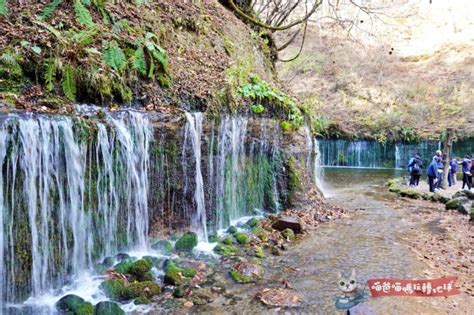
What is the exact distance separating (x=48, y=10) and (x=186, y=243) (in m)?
5.07

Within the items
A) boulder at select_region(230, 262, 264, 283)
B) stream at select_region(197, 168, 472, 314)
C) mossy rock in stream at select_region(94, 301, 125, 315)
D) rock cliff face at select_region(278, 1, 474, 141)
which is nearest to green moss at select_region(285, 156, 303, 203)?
stream at select_region(197, 168, 472, 314)

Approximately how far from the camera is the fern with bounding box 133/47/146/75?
25.2 feet

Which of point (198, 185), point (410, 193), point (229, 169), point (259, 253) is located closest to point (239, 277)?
point (259, 253)

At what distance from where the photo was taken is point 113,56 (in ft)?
23.1

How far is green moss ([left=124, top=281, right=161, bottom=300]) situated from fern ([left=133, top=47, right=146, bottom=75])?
14.1 ft

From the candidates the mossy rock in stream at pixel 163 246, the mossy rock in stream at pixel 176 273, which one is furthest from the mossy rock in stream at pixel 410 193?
the mossy rock in stream at pixel 176 273

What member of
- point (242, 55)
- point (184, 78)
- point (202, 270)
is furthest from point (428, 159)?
point (202, 270)

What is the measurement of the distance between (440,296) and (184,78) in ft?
21.8

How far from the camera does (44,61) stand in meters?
6.40

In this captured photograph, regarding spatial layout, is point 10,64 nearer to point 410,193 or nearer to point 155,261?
point 155,261

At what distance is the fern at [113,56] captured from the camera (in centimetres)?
702

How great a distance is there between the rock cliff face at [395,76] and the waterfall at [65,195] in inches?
822

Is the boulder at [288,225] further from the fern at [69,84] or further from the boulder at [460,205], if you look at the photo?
the boulder at [460,205]

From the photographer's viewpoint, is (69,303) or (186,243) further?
(186,243)
